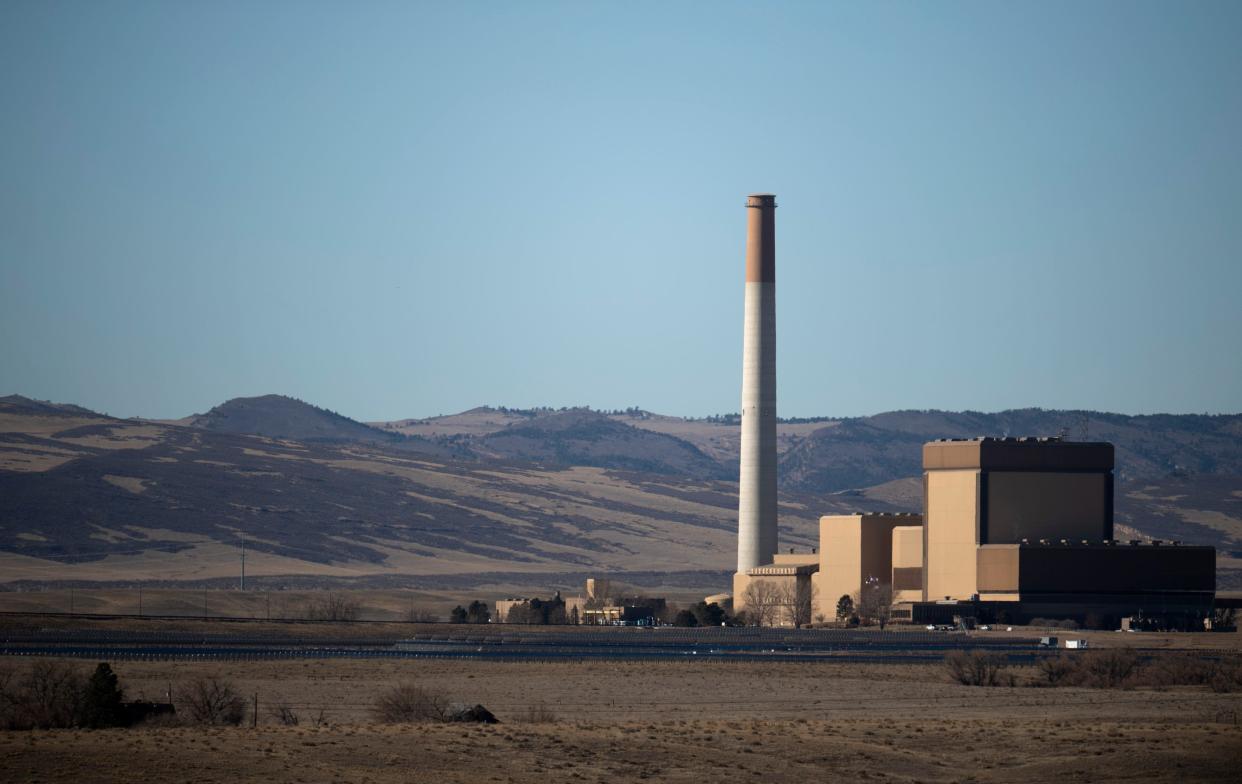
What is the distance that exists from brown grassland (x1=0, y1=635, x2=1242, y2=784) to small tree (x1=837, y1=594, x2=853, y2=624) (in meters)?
51.3

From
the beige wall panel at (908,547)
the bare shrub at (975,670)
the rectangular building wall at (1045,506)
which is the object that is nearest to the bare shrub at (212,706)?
the bare shrub at (975,670)

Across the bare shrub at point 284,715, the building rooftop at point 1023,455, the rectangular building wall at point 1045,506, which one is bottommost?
the bare shrub at point 284,715

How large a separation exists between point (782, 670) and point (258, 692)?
25.0 meters

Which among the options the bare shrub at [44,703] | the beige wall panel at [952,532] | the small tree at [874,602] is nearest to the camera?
the bare shrub at [44,703]

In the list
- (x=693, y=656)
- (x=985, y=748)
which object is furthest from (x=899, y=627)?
(x=985, y=748)

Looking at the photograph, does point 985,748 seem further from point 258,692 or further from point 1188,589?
point 1188,589

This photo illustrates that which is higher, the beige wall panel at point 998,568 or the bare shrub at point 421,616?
the beige wall panel at point 998,568

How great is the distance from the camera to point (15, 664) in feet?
234

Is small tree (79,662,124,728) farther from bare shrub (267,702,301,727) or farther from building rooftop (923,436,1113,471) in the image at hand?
building rooftop (923,436,1113,471)

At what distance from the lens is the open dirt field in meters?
43.9

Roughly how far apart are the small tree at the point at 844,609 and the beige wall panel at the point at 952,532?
18.2 ft

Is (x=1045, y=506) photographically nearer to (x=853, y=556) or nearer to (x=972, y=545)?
(x=972, y=545)

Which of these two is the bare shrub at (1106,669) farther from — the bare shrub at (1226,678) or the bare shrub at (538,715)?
the bare shrub at (538,715)

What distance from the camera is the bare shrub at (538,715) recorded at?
56.1 m
